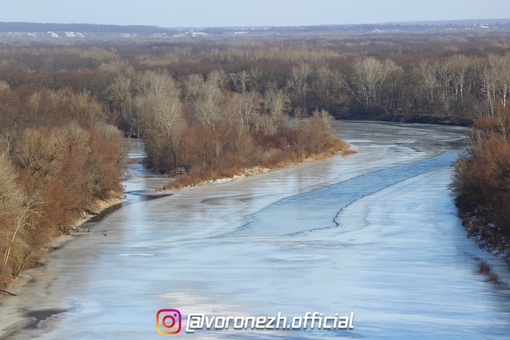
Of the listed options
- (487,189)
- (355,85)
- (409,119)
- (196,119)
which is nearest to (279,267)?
(487,189)

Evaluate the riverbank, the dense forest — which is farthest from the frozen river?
the riverbank

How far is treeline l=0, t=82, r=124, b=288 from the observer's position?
23.1 m

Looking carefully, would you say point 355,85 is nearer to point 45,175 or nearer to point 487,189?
point 487,189

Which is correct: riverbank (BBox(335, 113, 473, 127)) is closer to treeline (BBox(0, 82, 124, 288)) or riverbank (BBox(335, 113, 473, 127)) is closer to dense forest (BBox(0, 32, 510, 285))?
dense forest (BBox(0, 32, 510, 285))

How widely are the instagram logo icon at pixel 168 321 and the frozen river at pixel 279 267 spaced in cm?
17

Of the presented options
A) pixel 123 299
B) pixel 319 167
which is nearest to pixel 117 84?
pixel 319 167

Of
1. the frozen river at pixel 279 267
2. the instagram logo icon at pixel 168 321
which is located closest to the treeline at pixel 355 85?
the frozen river at pixel 279 267

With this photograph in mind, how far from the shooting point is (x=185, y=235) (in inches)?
1179

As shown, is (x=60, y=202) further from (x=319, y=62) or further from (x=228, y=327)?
(x=319, y=62)

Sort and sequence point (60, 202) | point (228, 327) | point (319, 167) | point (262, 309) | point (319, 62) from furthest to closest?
point (319, 62) → point (319, 167) → point (60, 202) → point (262, 309) → point (228, 327)

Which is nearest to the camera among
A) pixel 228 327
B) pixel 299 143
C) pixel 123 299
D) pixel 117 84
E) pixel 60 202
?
pixel 228 327

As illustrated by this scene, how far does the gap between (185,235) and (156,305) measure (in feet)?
32.5

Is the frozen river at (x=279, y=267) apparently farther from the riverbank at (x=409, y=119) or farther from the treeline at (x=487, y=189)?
the riverbank at (x=409, y=119)

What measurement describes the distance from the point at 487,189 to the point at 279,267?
8516mm
